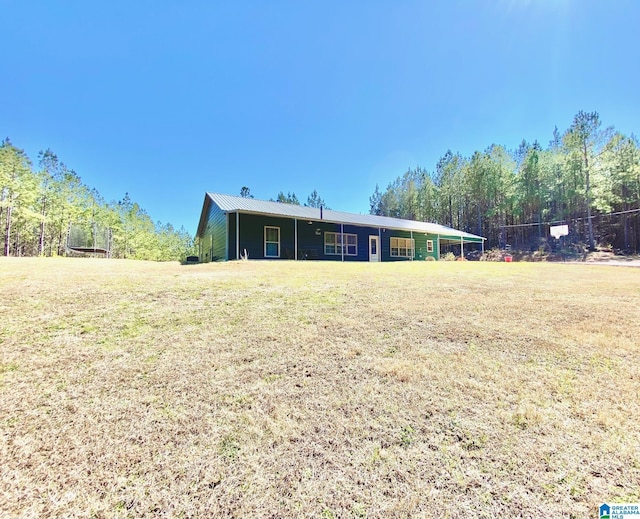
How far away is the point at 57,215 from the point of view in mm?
27203

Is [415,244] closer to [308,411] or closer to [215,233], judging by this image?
[215,233]

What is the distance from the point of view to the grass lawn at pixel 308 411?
1.79 m

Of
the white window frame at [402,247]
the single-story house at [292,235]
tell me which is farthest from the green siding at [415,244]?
the white window frame at [402,247]

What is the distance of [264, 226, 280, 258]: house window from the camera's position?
15602mm

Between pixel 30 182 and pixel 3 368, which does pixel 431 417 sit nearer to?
pixel 3 368

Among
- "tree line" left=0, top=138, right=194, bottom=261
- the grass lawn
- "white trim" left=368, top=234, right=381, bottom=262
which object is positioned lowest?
the grass lawn

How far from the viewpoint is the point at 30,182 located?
909 inches

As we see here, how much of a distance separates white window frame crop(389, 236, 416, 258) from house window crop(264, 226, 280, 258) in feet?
29.3

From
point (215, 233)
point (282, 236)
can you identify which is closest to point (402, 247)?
point (282, 236)

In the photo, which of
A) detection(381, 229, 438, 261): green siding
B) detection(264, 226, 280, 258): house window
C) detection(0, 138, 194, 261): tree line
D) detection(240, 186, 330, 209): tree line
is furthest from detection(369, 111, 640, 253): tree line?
detection(0, 138, 194, 261): tree line

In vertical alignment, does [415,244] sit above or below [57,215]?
below

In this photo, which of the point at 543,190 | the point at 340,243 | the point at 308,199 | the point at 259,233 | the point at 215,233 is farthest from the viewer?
the point at 308,199

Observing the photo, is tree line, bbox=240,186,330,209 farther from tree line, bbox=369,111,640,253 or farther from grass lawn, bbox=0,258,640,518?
grass lawn, bbox=0,258,640,518

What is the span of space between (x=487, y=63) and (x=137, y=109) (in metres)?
20.6
